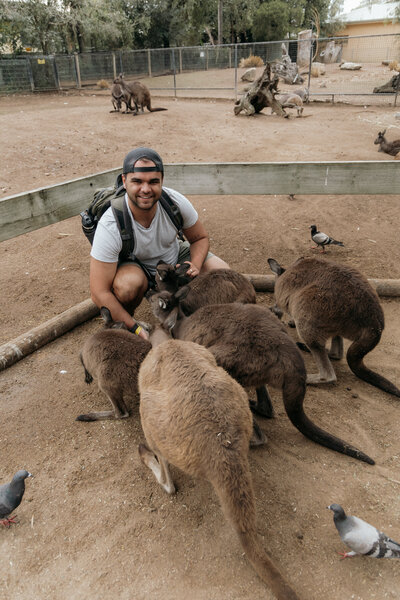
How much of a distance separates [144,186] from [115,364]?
1416 millimetres

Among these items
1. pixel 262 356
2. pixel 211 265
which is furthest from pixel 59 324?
pixel 262 356

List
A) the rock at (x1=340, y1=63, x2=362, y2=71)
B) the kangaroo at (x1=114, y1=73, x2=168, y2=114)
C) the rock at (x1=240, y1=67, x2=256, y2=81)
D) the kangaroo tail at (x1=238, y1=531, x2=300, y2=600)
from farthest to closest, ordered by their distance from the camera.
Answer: the rock at (x1=340, y1=63, x2=362, y2=71) → the rock at (x1=240, y1=67, x2=256, y2=81) → the kangaroo at (x1=114, y1=73, x2=168, y2=114) → the kangaroo tail at (x1=238, y1=531, x2=300, y2=600)

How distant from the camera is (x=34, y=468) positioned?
2602 millimetres

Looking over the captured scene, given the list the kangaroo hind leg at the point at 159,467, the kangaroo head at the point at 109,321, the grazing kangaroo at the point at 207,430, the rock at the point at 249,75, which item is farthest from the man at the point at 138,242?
the rock at the point at 249,75

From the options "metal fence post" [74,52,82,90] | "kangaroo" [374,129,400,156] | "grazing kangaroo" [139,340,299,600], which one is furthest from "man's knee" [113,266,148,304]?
"metal fence post" [74,52,82,90]

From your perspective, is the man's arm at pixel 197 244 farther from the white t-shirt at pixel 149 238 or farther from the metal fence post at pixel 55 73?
the metal fence post at pixel 55 73

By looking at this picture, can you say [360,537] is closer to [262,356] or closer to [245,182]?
[262,356]

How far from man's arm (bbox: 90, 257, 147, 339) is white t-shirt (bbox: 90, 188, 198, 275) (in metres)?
0.06

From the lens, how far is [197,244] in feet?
13.6

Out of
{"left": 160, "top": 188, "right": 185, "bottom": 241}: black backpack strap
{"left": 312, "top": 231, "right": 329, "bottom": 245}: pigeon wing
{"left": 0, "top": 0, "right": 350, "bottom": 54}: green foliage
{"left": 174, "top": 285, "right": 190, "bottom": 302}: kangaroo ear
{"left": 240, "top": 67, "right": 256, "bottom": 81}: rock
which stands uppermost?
{"left": 0, "top": 0, "right": 350, "bottom": 54}: green foliage

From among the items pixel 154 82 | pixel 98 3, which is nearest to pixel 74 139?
pixel 154 82

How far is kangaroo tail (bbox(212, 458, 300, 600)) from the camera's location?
1757 millimetres

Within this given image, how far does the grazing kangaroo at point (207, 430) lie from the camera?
5.92 ft

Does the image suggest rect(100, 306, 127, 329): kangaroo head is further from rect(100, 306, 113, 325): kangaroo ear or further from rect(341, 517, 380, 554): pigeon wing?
rect(341, 517, 380, 554): pigeon wing
